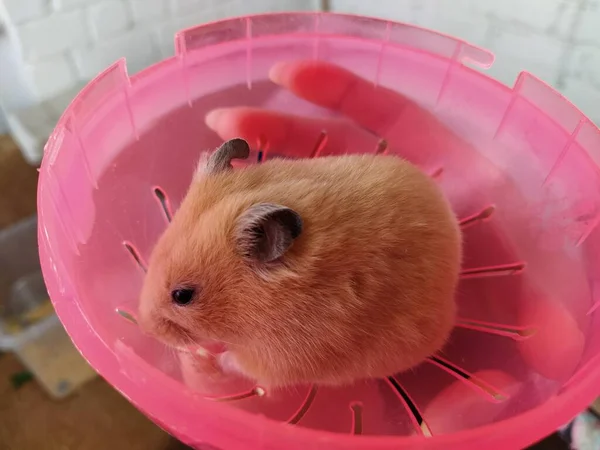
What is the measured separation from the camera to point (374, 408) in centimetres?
99

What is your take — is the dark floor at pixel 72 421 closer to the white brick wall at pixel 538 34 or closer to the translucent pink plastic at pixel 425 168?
the translucent pink plastic at pixel 425 168

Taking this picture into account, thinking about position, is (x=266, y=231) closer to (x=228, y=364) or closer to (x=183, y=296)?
(x=183, y=296)

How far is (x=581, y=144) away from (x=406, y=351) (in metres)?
0.48

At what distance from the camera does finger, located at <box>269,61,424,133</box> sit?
122 cm

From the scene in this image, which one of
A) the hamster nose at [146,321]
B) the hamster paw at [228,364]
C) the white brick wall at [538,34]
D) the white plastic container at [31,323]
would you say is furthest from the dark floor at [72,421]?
the white brick wall at [538,34]

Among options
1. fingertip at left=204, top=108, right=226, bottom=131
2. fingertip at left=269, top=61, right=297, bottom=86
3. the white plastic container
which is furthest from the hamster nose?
the white plastic container

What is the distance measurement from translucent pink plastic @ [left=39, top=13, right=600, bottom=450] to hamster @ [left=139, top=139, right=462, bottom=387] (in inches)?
3.9

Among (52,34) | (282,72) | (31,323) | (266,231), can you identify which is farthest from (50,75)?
(266,231)

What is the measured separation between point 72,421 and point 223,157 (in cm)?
93

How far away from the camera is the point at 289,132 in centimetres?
125

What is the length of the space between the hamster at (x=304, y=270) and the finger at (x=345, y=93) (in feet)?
1.19

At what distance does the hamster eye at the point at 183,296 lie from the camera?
81cm

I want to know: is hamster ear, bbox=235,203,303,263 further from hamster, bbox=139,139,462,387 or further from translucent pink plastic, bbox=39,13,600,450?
translucent pink plastic, bbox=39,13,600,450

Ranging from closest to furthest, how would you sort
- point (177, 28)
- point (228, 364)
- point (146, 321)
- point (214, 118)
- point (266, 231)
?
point (266, 231)
point (146, 321)
point (228, 364)
point (214, 118)
point (177, 28)
